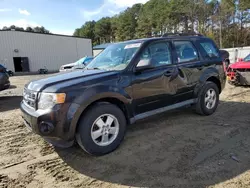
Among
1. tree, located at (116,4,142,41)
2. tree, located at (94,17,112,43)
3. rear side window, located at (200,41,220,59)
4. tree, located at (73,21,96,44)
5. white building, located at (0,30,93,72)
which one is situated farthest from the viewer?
tree, located at (73,21,96,44)

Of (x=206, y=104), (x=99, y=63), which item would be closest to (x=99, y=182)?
(x=99, y=63)

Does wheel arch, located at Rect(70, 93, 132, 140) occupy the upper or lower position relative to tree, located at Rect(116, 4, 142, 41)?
lower

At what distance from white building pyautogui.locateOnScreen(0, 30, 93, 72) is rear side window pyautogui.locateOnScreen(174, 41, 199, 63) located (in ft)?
94.1

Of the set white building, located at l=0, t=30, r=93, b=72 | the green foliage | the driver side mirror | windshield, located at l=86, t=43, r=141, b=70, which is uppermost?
the green foliage

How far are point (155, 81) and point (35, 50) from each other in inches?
1192

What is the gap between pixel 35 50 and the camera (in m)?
30.5

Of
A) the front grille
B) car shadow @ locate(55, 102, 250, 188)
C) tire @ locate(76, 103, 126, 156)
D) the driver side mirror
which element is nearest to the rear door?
car shadow @ locate(55, 102, 250, 188)

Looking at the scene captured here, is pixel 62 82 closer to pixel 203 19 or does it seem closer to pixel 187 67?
pixel 187 67

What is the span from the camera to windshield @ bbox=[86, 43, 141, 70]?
3.85 metres

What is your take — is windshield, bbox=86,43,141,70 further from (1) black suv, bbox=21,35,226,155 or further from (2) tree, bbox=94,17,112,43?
(2) tree, bbox=94,17,112,43

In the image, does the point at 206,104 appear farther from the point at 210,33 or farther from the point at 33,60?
the point at 210,33

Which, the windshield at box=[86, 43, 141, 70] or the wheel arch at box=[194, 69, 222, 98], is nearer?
the windshield at box=[86, 43, 141, 70]

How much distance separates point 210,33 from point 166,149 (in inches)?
1810

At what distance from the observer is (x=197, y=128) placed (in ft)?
14.3
